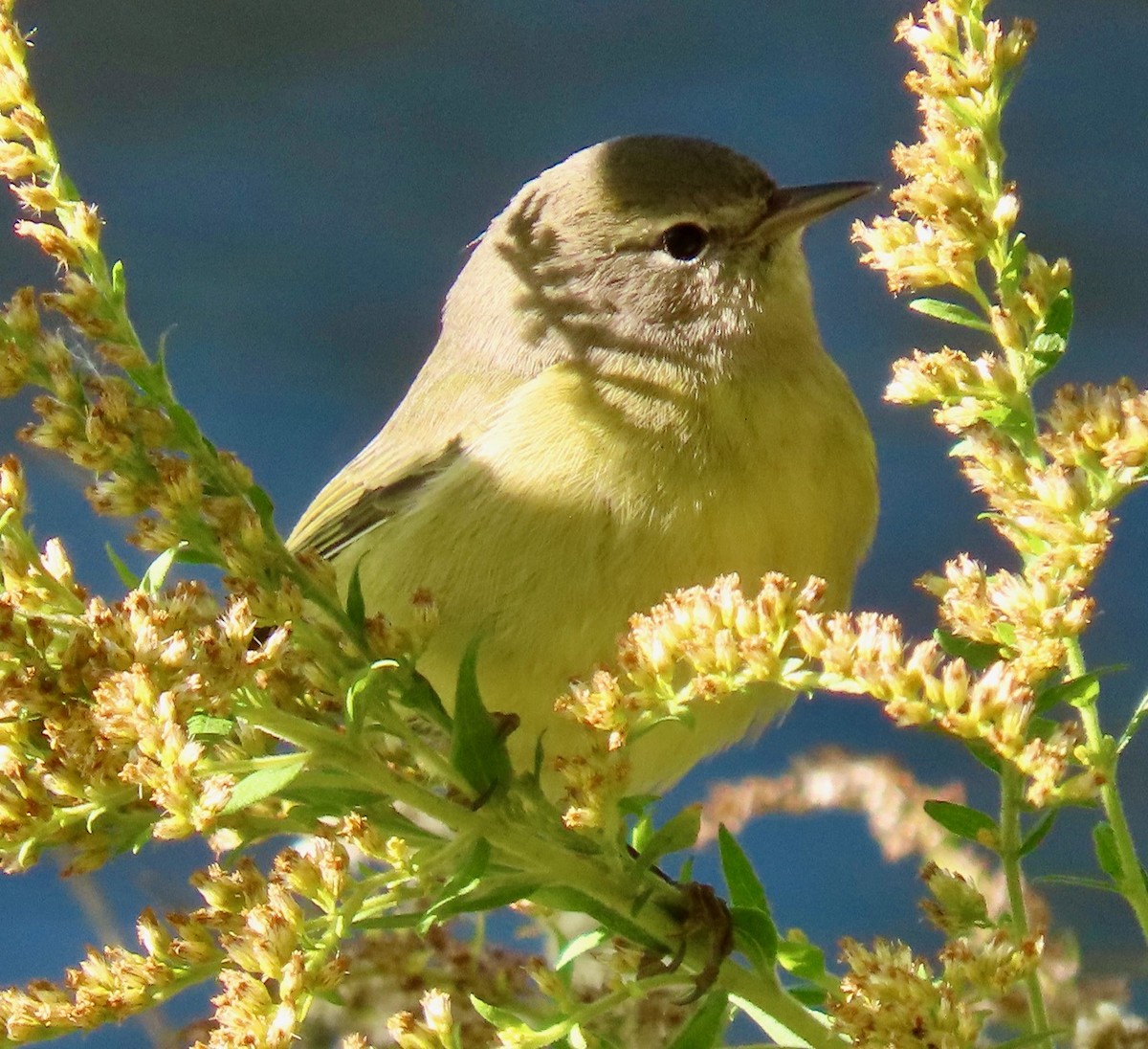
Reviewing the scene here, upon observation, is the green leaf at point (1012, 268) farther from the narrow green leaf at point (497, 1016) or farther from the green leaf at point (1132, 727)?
the narrow green leaf at point (497, 1016)

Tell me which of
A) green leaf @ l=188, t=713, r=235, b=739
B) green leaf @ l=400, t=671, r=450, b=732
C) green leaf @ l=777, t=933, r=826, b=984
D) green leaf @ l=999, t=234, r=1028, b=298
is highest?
green leaf @ l=999, t=234, r=1028, b=298

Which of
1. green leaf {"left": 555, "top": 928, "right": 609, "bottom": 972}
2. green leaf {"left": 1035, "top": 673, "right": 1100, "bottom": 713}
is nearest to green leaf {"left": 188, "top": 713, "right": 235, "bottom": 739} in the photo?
green leaf {"left": 555, "top": 928, "right": 609, "bottom": 972}

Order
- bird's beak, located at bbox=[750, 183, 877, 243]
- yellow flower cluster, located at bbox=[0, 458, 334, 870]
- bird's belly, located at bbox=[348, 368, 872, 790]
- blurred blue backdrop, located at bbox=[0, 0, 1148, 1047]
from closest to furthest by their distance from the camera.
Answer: yellow flower cluster, located at bbox=[0, 458, 334, 870]
bird's belly, located at bbox=[348, 368, 872, 790]
bird's beak, located at bbox=[750, 183, 877, 243]
blurred blue backdrop, located at bbox=[0, 0, 1148, 1047]

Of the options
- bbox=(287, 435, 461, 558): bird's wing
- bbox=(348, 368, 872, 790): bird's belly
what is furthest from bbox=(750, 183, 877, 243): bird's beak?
bbox=(287, 435, 461, 558): bird's wing

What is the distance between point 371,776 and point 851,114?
2189mm

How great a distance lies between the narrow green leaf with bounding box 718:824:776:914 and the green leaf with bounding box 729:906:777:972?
56 millimetres

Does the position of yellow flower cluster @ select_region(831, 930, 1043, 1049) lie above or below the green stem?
above

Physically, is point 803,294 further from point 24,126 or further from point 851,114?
point 851,114

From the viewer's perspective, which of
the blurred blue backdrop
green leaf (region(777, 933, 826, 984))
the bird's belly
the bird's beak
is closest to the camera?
green leaf (region(777, 933, 826, 984))

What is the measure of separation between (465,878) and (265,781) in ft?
0.30

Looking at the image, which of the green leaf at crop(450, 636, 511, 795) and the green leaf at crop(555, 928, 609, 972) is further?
the green leaf at crop(555, 928, 609, 972)

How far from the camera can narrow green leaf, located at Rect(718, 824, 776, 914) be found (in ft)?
2.28

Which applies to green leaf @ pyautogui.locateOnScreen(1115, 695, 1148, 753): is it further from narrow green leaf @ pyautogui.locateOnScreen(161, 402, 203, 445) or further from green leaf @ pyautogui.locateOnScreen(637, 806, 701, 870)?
narrow green leaf @ pyautogui.locateOnScreen(161, 402, 203, 445)

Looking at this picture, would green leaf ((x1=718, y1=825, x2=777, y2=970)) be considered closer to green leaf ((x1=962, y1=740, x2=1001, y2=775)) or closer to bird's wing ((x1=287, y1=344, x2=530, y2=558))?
green leaf ((x1=962, y1=740, x2=1001, y2=775))
